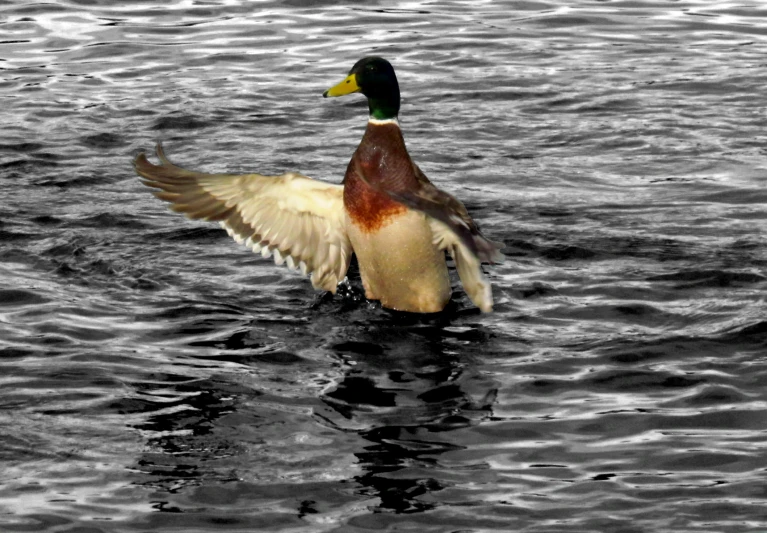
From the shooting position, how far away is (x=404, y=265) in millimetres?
8195

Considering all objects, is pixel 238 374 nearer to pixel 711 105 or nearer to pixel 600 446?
pixel 600 446

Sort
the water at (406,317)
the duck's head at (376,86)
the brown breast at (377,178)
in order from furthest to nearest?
1. the duck's head at (376,86)
2. the brown breast at (377,178)
3. the water at (406,317)

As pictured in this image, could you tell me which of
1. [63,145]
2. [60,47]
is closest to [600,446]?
[63,145]

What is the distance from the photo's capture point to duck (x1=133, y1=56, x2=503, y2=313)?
803cm

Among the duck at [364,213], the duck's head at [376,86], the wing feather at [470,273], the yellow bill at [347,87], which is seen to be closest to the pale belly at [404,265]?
the duck at [364,213]

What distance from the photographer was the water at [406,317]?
19.5 ft

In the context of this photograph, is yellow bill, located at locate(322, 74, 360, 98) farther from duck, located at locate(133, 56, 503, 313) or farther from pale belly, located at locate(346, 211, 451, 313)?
pale belly, located at locate(346, 211, 451, 313)

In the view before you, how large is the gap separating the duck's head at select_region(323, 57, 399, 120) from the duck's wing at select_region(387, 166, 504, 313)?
42cm

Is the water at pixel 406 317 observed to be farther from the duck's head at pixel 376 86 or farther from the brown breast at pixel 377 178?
the duck's head at pixel 376 86

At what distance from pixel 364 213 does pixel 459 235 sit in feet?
2.97

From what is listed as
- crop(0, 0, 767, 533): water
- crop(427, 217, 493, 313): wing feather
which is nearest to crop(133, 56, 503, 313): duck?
crop(427, 217, 493, 313): wing feather

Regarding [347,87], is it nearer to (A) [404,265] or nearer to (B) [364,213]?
(B) [364,213]

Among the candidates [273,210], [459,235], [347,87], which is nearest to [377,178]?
[347,87]

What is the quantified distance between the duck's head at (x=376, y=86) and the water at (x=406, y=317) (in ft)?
3.98
